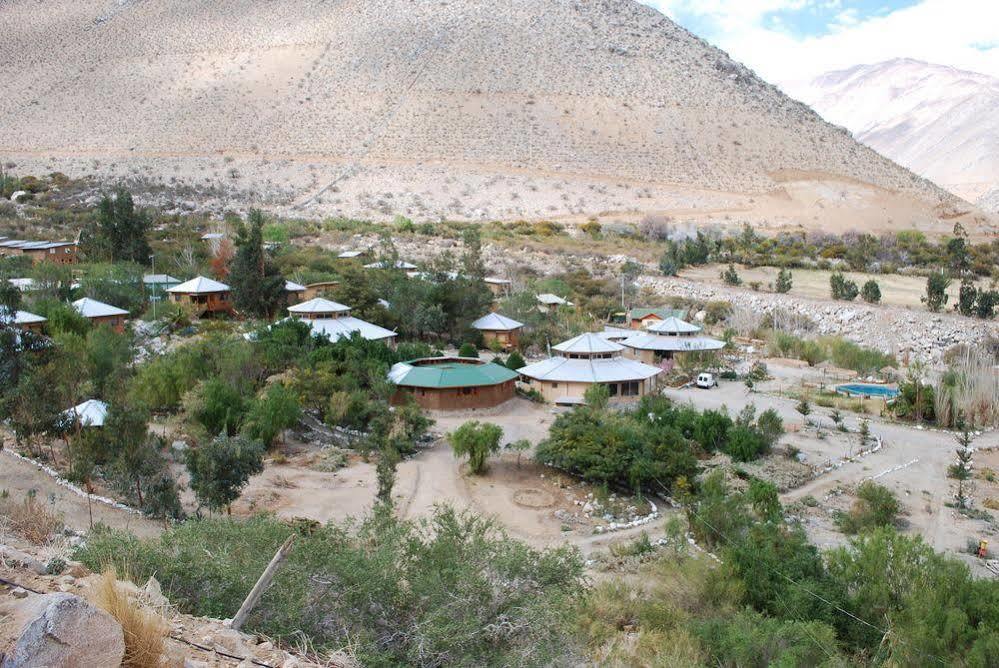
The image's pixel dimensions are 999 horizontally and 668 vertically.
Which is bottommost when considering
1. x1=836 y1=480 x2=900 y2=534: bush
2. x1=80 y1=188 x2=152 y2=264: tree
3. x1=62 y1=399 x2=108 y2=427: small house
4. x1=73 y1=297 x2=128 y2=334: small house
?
x1=836 y1=480 x2=900 y2=534: bush

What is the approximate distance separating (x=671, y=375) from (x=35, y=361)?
62.6 feet

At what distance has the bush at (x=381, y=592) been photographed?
25.0ft

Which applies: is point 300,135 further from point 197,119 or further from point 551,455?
point 551,455

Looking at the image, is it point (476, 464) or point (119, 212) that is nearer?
point (476, 464)

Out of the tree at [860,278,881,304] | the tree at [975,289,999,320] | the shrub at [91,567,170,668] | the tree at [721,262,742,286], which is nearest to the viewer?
the shrub at [91,567,170,668]

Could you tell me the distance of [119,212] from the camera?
42.8 m

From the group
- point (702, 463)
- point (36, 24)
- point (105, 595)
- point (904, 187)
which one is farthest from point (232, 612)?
point (36, 24)

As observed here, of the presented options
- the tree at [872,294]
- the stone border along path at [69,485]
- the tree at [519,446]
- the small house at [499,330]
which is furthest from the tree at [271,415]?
the tree at [872,294]

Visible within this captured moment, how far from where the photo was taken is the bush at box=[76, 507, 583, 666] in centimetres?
762

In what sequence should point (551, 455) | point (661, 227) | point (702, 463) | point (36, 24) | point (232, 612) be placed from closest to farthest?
point (232, 612) < point (551, 455) < point (702, 463) < point (661, 227) < point (36, 24)

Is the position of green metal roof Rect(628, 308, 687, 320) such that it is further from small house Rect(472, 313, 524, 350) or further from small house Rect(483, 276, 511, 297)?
small house Rect(483, 276, 511, 297)

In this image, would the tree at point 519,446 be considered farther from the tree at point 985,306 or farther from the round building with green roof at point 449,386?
the tree at point 985,306

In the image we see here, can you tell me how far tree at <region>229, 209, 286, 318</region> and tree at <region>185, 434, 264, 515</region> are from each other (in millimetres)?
21179

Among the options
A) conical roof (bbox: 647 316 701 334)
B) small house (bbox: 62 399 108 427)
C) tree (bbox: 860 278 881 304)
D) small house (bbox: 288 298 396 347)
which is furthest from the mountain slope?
small house (bbox: 62 399 108 427)
